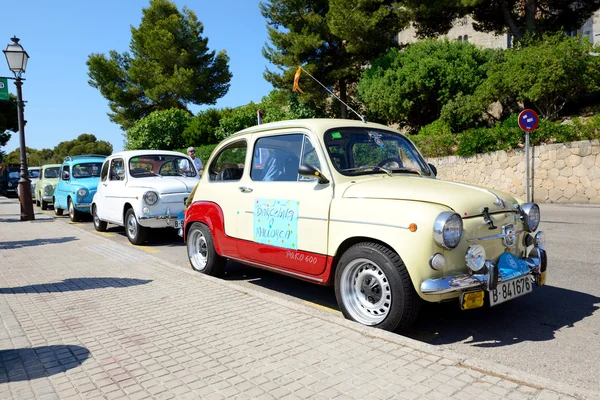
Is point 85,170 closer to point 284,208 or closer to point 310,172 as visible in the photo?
point 284,208

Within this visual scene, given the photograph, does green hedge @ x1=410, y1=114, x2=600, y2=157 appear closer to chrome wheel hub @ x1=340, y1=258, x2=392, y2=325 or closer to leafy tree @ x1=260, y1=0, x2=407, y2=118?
leafy tree @ x1=260, y1=0, x2=407, y2=118

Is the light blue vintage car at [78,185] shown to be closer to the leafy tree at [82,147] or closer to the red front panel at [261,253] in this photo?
the red front panel at [261,253]

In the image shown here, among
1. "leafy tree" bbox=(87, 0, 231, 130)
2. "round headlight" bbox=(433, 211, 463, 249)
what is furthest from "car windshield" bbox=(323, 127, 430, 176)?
"leafy tree" bbox=(87, 0, 231, 130)

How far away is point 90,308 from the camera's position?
15.6ft

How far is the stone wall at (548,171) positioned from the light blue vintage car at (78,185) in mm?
13072

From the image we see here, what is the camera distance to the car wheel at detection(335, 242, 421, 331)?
12.0 ft

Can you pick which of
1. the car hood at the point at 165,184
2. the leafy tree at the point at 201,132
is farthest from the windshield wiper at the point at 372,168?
the leafy tree at the point at 201,132

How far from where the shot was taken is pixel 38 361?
3416mm

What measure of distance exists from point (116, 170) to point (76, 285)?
4.63 meters

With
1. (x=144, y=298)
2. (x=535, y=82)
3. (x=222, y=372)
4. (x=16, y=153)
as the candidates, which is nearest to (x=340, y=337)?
(x=222, y=372)

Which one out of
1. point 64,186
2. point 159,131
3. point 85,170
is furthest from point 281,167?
point 159,131

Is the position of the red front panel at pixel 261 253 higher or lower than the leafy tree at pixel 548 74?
A: lower

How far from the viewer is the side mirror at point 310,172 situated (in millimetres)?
4289

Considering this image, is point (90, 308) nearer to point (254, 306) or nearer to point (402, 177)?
point (254, 306)
